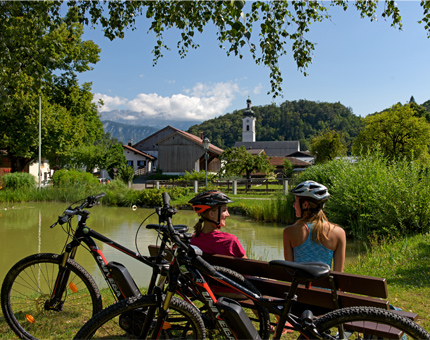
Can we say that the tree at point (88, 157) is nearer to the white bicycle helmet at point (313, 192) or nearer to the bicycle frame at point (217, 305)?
the white bicycle helmet at point (313, 192)

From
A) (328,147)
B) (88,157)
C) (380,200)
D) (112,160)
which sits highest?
(328,147)

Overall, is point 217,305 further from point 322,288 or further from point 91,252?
point 91,252

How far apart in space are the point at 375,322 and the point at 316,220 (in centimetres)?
107

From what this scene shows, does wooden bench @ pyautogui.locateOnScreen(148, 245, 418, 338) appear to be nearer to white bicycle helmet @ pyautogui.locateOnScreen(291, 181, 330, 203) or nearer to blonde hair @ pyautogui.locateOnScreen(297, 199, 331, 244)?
blonde hair @ pyautogui.locateOnScreen(297, 199, 331, 244)

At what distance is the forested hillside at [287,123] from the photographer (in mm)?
122375

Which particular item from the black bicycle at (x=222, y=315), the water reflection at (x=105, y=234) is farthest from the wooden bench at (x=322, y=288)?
the water reflection at (x=105, y=234)

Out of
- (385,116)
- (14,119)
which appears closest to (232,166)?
(385,116)

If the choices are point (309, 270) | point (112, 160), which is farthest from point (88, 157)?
point (309, 270)

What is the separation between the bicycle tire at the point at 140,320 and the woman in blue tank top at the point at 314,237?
1001 millimetres

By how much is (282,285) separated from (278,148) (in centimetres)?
9482

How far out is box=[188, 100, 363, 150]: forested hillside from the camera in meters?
122

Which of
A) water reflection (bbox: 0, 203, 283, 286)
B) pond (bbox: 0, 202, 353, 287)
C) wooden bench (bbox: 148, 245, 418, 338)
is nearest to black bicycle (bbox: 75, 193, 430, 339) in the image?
wooden bench (bbox: 148, 245, 418, 338)

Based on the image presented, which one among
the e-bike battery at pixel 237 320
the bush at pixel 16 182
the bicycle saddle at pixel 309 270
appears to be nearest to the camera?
the bicycle saddle at pixel 309 270

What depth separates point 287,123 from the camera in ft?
431
